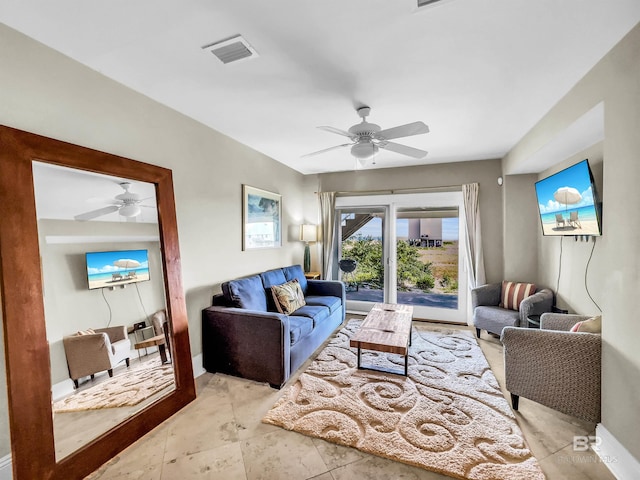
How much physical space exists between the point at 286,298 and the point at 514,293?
294 centimetres

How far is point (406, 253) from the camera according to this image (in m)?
4.67

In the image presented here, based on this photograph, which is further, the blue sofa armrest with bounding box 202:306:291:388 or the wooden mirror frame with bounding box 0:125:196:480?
the blue sofa armrest with bounding box 202:306:291:388

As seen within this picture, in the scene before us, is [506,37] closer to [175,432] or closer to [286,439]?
[286,439]

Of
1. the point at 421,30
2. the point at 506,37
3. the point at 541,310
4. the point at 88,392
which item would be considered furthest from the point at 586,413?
the point at 88,392

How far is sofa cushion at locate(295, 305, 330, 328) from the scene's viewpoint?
3.23m

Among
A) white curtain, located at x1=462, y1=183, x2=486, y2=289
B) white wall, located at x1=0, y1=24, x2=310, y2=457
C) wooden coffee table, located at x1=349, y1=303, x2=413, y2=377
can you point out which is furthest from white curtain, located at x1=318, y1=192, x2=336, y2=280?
white curtain, located at x1=462, y1=183, x2=486, y2=289

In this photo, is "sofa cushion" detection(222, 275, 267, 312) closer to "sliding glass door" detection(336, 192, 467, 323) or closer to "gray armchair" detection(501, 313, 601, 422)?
"sliding glass door" detection(336, 192, 467, 323)

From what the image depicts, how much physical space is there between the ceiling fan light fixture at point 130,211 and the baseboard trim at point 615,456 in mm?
3508

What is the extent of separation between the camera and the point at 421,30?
1536 millimetres

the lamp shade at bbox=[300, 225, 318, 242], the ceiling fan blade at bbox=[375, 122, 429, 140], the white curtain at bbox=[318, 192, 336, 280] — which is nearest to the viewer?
the ceiling fan blade at bbox=[375, 122, 429, 140]

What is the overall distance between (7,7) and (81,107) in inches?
22.0

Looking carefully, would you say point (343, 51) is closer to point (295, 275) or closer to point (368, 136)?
point (368, 136)

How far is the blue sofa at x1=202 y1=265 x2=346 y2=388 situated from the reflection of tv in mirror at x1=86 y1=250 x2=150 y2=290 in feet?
2.75
